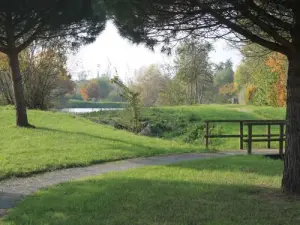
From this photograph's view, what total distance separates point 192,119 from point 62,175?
17809 mm

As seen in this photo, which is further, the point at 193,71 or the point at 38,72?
the point at 193,71

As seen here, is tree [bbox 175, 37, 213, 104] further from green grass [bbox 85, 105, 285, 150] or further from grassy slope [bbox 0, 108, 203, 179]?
grassy slope [bbox 0, 108, 203, 179]

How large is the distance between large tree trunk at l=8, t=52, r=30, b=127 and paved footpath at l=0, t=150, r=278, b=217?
25.4 feet

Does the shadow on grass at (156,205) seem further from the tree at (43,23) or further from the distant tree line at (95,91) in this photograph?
the distant tree line at (95,91)

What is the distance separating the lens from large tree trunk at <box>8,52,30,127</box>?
673 inches

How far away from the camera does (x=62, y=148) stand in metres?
13.2

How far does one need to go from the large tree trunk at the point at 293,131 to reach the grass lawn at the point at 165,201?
348mm

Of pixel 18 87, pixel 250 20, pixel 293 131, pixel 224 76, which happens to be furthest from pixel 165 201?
pixel 224 76

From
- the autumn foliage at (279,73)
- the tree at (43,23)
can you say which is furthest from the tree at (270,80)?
Answer: the tree at (43,23)

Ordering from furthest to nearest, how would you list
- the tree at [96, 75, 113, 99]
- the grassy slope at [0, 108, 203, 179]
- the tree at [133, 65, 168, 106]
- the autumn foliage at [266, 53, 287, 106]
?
the tree at [96, 75, 113, 99]
the tree at [133, 65, 168, 106]
the autumn foliage at [266, 53, 287, 106]
the grassy slope at [0, 108, 203, 179]

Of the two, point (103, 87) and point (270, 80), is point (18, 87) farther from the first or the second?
point (103, 87)

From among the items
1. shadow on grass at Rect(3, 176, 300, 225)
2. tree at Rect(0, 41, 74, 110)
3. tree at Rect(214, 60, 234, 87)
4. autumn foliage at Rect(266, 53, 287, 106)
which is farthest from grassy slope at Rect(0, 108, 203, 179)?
tree at Rect(214, 60, 234, 87)

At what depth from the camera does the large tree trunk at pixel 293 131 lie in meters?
7.18

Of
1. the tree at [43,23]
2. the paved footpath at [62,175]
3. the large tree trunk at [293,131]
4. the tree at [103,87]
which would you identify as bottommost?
the paved footpath at [62,175]
